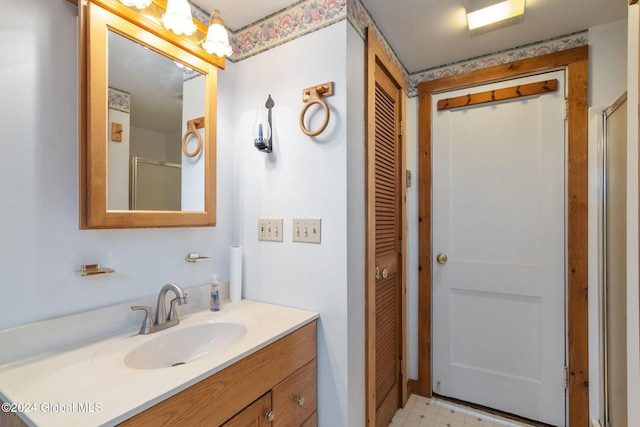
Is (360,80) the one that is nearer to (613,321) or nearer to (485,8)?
(485,8)

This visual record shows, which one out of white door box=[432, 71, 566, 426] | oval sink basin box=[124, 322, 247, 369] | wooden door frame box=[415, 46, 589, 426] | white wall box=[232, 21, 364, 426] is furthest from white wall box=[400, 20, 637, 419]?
oval sink basin box=[124, 322, 247, 369]

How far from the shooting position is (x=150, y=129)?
1.25m

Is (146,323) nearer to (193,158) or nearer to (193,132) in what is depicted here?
(193,158)

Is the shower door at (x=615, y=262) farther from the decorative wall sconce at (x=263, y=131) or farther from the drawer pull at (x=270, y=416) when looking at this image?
the decorative wall sconce at (x=263, y=131)

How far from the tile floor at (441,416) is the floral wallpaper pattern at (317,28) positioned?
2.21 meters

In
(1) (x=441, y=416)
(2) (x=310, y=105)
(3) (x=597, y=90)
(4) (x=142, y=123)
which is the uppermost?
(3) (x=597, y=90)

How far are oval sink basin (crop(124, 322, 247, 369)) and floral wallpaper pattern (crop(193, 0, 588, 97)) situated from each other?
1.37 metres

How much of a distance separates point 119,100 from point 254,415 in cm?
124

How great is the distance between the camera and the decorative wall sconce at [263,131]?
4.64 feet

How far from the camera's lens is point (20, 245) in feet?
3.04

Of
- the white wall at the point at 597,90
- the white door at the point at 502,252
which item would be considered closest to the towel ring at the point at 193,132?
the white door at the point at 502,252

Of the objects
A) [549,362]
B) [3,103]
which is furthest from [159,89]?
[549,362]

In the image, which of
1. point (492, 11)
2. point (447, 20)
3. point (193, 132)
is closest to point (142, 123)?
point (193, 132)

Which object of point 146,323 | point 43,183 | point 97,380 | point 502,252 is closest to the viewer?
point 97,380
